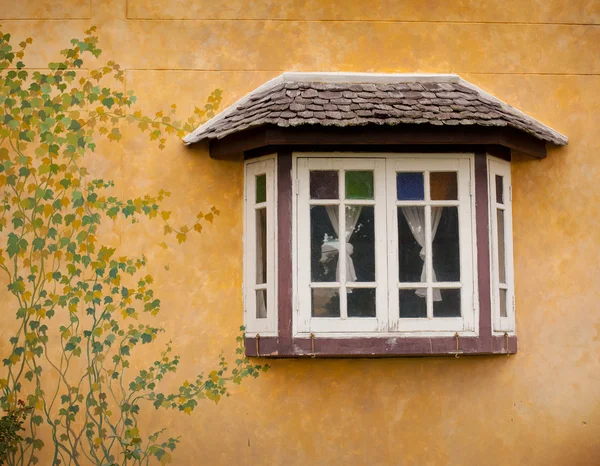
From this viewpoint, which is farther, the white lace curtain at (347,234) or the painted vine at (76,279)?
the painted vine at (76,279)

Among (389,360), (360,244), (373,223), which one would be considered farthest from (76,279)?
(389,360)

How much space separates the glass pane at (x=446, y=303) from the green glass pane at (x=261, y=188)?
1545 mm

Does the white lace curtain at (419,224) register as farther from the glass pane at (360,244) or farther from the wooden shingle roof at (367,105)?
the wooden shingle roof at (367,105)

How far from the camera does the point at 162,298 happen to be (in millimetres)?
7797

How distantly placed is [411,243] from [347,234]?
505mm

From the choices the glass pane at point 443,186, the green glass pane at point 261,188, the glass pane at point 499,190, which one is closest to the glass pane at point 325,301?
the green glass pane at point 261,188

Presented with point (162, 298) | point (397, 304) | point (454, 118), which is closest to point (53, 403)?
point (162, 298)

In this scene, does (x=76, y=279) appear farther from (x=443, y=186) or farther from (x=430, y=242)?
(x=443, y=186)

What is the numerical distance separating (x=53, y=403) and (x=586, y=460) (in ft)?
14.3

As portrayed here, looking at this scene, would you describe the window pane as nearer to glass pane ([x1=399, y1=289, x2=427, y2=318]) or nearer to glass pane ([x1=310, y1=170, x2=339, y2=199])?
glass pane ([x1=399, y1=289, x2=427, y2=318])

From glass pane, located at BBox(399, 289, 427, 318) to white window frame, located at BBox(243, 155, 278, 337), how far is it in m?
0.98

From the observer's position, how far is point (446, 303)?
746 centimetres

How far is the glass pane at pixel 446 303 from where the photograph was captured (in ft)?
24.4

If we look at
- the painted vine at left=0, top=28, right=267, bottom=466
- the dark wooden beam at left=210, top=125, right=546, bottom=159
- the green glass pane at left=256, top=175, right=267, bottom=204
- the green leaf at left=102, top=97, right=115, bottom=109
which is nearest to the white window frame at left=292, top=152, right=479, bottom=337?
the dark wooden beam at left=210, top=125, right=546, bottom=159
